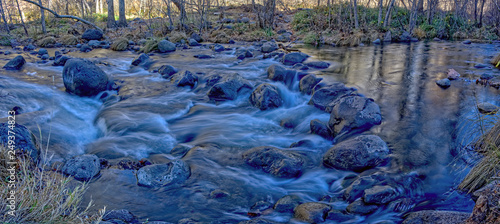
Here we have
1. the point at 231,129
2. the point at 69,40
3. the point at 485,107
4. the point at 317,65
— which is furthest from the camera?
the point at 69,40

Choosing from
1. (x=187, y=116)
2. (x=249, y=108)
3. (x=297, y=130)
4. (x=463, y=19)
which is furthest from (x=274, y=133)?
(x=463, y=19)

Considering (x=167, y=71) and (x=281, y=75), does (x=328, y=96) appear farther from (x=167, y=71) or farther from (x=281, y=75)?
(x=167, y=71)

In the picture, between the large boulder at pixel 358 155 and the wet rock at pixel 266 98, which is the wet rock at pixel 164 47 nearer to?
the wet rock at pixel 266 98

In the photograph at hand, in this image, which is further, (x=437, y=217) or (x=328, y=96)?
(x=328, y=96)

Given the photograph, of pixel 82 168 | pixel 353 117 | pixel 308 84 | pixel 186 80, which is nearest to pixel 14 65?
pixel 186 80

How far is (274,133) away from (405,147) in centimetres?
199

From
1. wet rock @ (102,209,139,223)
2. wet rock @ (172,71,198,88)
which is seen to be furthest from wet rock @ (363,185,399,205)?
wet rock @ (172,71,198,88)

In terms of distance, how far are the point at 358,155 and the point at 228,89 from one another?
3.93 m

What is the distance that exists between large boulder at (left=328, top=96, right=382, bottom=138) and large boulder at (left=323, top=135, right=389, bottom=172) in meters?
0.79

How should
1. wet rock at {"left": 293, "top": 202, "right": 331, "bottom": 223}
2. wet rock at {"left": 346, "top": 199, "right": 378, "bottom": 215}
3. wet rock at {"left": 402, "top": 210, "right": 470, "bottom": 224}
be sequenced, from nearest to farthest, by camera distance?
1. wet rock at {"left": 402, "top": 210, "right": 470, "bottom": 224}
2. wet rock at {"left": 293, "top": 202, "right": 331, "bottom": 223}
3. wet rock at {"left": 346, "top": 199, "right": 378, "bottom": 215}

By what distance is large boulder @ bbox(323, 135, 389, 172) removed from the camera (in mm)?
4289

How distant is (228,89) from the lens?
7.68 m

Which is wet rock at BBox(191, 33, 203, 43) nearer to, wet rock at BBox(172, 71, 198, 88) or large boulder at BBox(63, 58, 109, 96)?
wet rock at BBox(172, 71, 198, 88)

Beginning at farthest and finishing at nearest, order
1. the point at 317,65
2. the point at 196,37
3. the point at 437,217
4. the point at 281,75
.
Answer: the point at 196,37
the point at 317,65
the point at 281,75
the point at 437,217
